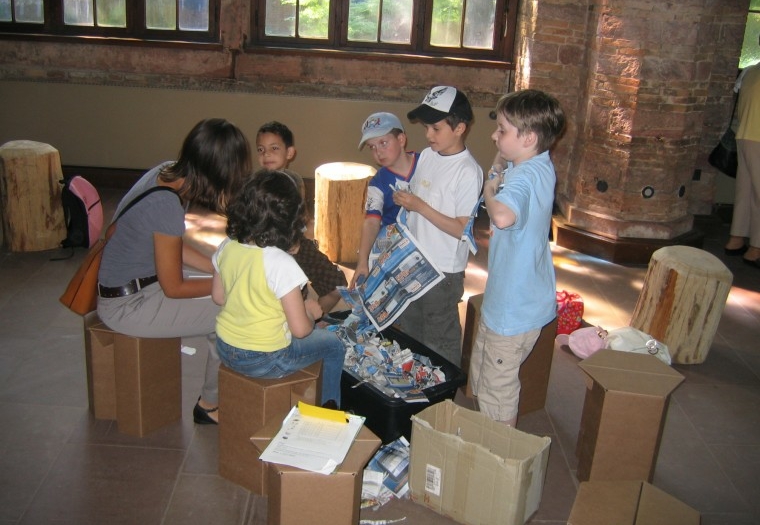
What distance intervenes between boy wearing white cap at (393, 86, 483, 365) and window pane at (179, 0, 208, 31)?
14.3ft

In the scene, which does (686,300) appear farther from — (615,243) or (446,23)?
(446,23)

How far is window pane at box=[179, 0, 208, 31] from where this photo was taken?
750 cm

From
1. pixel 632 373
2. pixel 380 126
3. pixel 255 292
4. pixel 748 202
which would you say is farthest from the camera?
pixel 748 202

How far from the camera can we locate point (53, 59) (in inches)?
295

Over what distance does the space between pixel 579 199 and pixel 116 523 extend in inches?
183

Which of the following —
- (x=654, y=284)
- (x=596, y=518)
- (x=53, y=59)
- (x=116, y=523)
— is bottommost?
(x=116, y=523)

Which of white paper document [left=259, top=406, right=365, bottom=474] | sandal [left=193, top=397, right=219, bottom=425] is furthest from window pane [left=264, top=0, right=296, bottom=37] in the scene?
white paper document [left=259, top=406, right=365, bottom=474]

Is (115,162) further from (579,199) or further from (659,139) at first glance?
(659,139)

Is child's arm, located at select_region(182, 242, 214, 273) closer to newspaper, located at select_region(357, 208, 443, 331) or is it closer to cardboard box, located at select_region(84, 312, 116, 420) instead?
cardboard box, located at select_region(84, 312, 116, 420)

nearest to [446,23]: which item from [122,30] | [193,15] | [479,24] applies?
[479,24]

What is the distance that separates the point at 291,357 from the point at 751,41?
19.6 feet

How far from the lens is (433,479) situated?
3.30 meters

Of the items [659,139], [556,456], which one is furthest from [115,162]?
[556,456]

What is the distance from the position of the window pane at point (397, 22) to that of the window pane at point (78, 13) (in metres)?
2.64
